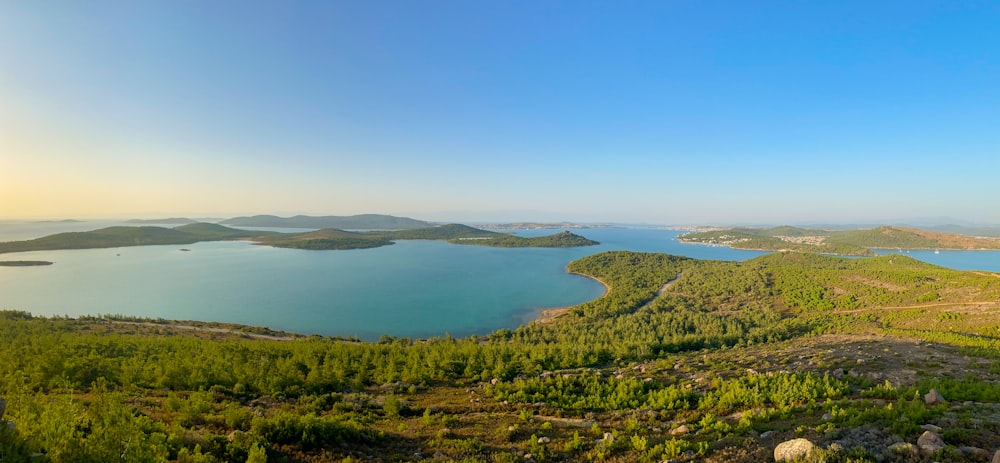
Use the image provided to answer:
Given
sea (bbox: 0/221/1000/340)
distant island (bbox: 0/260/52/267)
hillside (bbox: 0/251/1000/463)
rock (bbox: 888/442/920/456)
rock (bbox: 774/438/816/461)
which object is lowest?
sea (bbox: 0/221/1000/340)

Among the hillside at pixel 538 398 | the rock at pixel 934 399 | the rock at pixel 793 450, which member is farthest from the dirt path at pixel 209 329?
the rock at pixel 934 399

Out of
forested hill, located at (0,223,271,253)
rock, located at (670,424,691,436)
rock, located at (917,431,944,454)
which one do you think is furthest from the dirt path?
forested hill, located at (0,223,271,253)

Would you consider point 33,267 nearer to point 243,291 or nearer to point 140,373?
point 243,291

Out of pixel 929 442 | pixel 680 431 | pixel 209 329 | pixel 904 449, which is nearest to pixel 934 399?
pixel 929 442

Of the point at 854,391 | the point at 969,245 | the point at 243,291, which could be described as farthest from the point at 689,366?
the point at 969,245

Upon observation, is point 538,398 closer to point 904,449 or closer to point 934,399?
point 904,449

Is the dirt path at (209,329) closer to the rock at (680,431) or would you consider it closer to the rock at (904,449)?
the rock at (680,431)

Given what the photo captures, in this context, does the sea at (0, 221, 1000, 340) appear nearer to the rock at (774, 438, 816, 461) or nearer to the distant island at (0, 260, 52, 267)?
the distant island at (0, 260, 52, 267)
